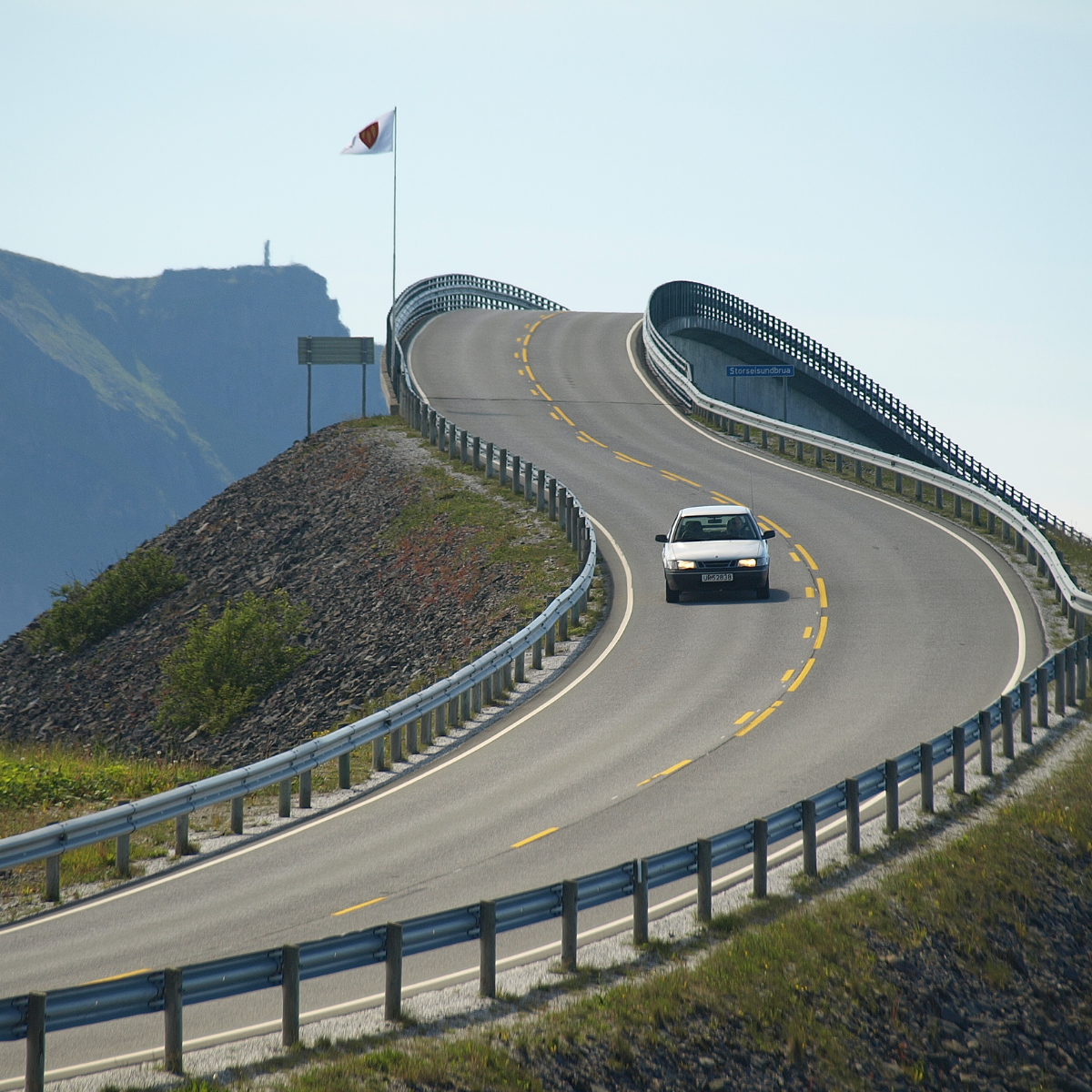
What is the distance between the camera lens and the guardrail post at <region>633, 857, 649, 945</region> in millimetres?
10023

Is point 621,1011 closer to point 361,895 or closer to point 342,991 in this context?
point 342,991

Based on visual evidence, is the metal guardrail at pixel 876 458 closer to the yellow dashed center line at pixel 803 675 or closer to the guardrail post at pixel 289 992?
the yellow dashed center line at pixel 803 675

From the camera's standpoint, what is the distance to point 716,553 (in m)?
24.4

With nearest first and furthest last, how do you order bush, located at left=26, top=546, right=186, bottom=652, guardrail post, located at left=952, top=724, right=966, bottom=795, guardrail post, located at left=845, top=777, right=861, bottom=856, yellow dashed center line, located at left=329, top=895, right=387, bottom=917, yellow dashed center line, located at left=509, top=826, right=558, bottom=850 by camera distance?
yellow dashed center line, located at left=329, top=895, right=387, bottom=917 < guardrail post, located at left=845, top=777, right=861, bottom=856 < yellow dashed center line, located at left=509, top=826, right=558, bottom=850 < guardrail post, located at left=952, top=724, right=966, bottom=795 < bush, located at left=26, top=546, right=186, bottom=652

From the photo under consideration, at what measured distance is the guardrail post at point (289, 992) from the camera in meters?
8.16

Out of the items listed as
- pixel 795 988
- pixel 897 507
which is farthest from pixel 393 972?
pixel 897 507

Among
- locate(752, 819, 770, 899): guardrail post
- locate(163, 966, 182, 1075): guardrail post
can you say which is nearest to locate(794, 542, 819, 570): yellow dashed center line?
locate(752, 819, 770, 899): guardrail post

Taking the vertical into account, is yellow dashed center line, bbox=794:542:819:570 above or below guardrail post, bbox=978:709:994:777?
above

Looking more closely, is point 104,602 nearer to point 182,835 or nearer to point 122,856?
point 182,835

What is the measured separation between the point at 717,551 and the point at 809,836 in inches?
519

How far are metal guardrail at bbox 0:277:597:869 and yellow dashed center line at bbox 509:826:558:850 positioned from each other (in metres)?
3.08

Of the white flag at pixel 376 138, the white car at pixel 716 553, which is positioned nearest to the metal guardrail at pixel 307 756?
the white car at pixel 716 553

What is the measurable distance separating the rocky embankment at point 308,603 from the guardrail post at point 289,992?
1474cm

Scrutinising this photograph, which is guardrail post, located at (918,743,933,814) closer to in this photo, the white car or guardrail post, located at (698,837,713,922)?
guardrail post, located at (698,837,713,922)
